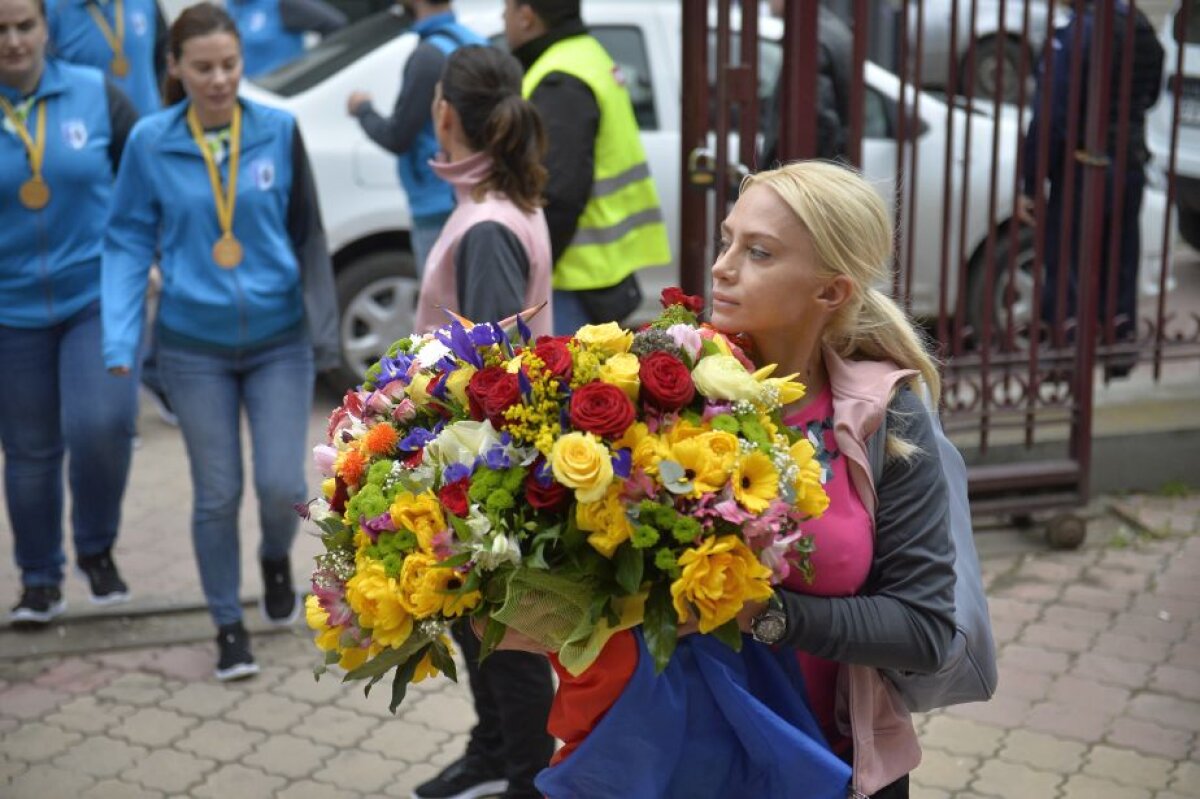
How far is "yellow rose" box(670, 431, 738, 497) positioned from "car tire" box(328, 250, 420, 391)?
222 inches

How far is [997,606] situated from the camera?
18.3 feet

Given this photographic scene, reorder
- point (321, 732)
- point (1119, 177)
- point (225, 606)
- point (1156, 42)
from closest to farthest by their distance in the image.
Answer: point (321, 732), point (225, 606), point (1119, 177), point (1156, 42)

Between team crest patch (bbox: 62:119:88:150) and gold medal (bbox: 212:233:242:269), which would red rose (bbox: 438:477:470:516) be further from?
team crest patch (bbox: 62:119:88:150)

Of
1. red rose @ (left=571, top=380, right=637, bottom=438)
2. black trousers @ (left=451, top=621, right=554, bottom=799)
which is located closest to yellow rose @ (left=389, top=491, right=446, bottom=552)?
red rose @ (left=571, top=380, right=637, bottom=438)

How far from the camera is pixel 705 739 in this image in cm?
251

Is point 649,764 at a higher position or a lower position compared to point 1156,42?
lower

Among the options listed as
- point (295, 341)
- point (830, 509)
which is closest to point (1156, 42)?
point (295, 341)

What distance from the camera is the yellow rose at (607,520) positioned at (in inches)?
88.3

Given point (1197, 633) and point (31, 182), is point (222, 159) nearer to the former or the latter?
point (31, 182)

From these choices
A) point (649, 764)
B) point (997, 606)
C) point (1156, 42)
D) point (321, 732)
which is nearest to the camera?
point (649, 764)

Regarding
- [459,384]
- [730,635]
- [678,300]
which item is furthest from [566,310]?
[730,635]

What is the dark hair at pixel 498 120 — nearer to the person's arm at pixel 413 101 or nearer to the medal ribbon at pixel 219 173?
the medal ribbon at pixel 219 173

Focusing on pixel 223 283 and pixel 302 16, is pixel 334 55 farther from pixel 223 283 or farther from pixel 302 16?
pixel 223 283

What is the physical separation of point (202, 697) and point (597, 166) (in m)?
2.12
